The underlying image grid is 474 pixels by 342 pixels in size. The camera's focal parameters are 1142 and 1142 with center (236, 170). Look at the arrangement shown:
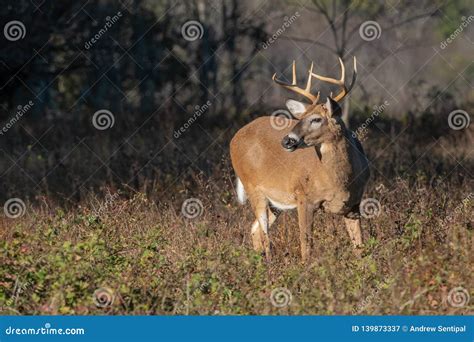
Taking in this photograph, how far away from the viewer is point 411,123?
19547 mm

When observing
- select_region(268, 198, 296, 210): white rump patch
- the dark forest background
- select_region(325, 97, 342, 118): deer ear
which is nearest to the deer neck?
select_region(325, 97, 342, 118): deer ear

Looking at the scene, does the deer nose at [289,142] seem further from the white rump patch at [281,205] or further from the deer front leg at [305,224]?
the white rump patch at [281,205]

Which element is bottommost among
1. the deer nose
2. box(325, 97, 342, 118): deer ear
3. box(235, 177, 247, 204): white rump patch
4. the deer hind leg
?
box(235, 177, 247, 204): white rump patch

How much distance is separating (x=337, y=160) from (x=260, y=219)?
1.12 m

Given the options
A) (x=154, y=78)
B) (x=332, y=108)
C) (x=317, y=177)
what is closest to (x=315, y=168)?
(x=317, y=177)

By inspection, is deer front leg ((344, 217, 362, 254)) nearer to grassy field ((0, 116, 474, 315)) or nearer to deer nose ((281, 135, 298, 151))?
grassy field ((0, 116, 474, 315))

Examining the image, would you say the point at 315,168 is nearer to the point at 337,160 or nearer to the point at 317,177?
the point at 317,177

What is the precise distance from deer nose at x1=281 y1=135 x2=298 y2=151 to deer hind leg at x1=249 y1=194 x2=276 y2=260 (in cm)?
79

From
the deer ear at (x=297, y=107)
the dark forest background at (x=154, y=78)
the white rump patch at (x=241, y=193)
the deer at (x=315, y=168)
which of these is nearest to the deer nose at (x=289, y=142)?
the deer at (x=315, y=168)

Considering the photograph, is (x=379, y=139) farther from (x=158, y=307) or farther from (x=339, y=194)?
(x=158, y=307)

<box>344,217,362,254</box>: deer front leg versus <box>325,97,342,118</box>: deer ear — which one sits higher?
<box>325,97,342,118</box>: deer ear

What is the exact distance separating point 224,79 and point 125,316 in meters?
17.8

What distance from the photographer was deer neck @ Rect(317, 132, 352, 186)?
10000 mm

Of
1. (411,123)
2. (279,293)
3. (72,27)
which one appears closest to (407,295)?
(279,293)
